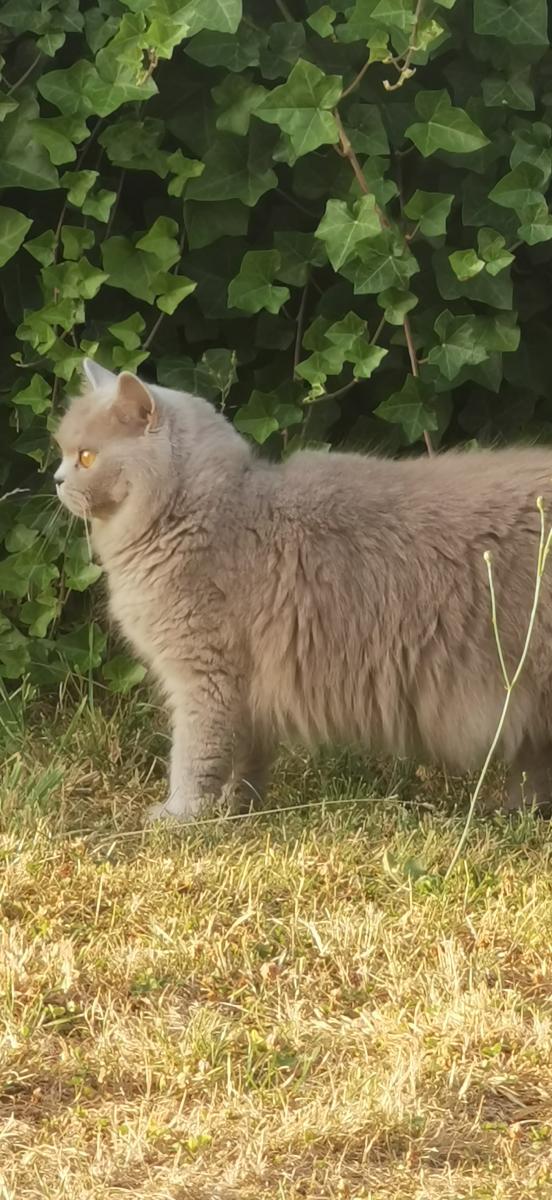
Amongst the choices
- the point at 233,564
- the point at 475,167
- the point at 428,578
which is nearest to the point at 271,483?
the point at 233,564

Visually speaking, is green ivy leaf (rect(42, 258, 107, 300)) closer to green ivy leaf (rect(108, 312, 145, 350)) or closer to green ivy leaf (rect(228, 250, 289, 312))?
green ivy leaf (rect(108, 312, 145, 350))

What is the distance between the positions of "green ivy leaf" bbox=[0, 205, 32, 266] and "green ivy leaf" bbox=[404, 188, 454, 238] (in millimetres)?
1042

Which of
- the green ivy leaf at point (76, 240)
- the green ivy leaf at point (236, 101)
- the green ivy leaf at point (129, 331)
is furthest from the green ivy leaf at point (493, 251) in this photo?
the green ivy leaf at point (76, 240)

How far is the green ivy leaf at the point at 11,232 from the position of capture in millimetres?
4004

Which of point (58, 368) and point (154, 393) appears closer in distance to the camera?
point (154, 393)

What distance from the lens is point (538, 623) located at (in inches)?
139

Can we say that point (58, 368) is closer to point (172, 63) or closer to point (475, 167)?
point (172, 63)

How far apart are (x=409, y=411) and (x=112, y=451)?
0.92 metres

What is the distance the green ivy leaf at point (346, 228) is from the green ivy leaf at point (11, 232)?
823 millimetres

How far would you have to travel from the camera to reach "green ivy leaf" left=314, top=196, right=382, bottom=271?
3.77 m

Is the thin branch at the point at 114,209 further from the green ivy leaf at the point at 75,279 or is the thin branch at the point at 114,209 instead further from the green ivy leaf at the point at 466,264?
the green ivy leaf at the point at 466,264

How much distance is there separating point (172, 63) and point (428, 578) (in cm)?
163

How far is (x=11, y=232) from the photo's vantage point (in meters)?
4.02

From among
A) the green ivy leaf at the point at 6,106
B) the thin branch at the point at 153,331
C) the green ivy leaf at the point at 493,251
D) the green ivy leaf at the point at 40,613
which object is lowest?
the green ivy leaf at the point at 40,613
